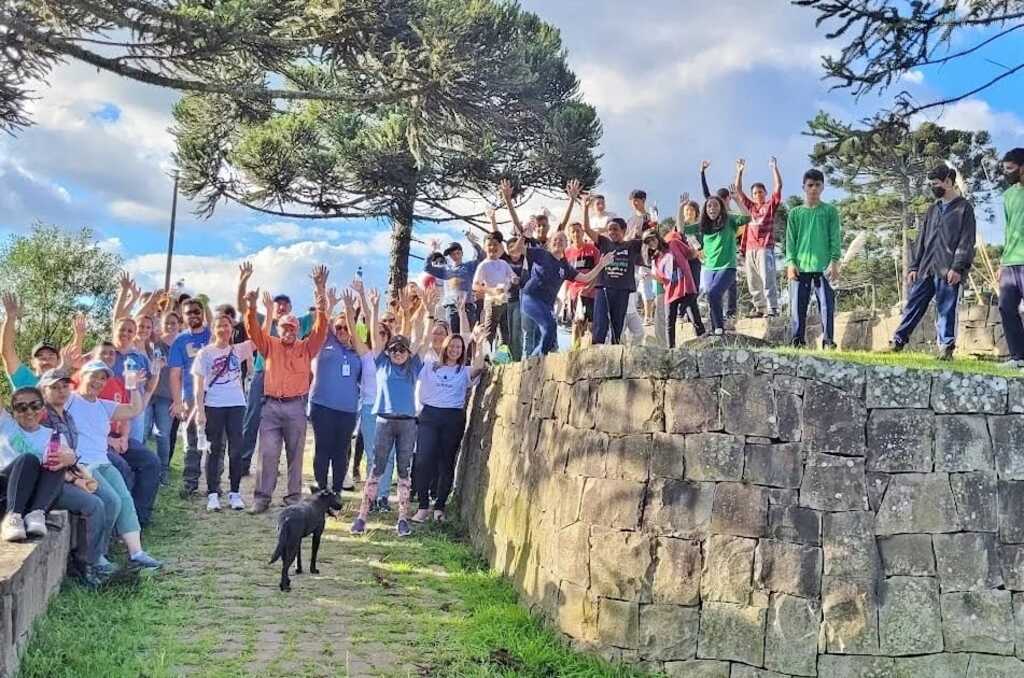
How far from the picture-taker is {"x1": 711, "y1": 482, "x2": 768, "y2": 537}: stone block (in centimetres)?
477

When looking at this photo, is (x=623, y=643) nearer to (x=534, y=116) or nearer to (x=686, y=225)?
(x=686, y=225)

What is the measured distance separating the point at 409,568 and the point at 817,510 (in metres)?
3.14

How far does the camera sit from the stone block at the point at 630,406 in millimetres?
5035

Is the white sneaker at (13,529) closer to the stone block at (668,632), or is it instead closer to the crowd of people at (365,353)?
the crowd of people at (365,353)

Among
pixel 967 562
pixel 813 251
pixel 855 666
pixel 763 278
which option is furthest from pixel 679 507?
pixel 763 278

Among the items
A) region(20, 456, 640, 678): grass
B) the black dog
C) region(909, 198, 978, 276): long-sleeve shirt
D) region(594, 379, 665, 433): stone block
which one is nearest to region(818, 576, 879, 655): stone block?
region(20, 456, 640, 678): grass

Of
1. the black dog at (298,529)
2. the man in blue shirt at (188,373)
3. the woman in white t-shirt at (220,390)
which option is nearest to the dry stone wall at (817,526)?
the black dog at (298,529)

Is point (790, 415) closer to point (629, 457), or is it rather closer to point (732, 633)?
point (629, 457)

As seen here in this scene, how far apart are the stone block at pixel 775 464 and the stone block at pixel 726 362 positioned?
1.34 ft

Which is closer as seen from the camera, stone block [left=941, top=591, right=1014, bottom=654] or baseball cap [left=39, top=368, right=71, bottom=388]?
stone block [left=941, top=591, right=1014, bottom=654]

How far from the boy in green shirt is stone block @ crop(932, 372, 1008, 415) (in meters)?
3.01

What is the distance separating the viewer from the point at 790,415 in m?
4.81

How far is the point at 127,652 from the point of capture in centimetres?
468

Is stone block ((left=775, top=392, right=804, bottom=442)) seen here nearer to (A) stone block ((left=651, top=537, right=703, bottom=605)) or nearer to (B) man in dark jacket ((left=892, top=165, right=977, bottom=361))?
(A) stone block ((left=651, top=537, right=703, bottom=605))
